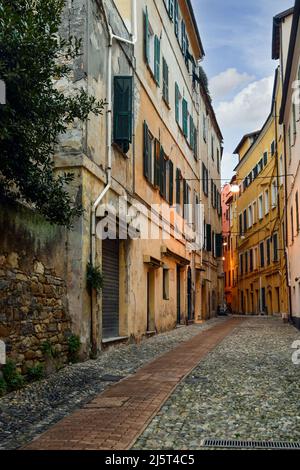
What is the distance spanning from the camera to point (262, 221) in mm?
33969

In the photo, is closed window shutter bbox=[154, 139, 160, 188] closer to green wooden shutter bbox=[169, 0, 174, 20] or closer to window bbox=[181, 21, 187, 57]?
green wooden shutter bbox=[169, 0, 174, 20]

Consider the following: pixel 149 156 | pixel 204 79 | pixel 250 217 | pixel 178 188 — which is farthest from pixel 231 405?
pixel 250 217

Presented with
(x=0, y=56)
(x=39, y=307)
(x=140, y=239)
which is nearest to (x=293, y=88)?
(x=140, y=239)

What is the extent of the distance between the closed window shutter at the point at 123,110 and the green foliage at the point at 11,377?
5.94m

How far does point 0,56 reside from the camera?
18.0 ft

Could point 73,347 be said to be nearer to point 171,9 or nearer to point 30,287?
point 30,287

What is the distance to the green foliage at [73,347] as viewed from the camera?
895cm

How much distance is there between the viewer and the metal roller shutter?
446 inches

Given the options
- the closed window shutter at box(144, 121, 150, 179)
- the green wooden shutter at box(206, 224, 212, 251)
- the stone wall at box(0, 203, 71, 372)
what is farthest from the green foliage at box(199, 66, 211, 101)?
the stone wall at box(0, 203, 71, 372)

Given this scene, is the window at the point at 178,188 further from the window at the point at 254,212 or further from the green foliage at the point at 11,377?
the window at the point at 254,212

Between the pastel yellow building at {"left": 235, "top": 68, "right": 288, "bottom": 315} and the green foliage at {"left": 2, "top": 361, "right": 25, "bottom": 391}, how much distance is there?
17.6 metres

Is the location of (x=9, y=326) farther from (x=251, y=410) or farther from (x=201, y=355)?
(x=201, y=355)

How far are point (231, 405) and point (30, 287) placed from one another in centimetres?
310

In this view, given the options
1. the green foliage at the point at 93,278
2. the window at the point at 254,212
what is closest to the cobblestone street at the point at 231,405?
the green foliage at the point at 93,278
